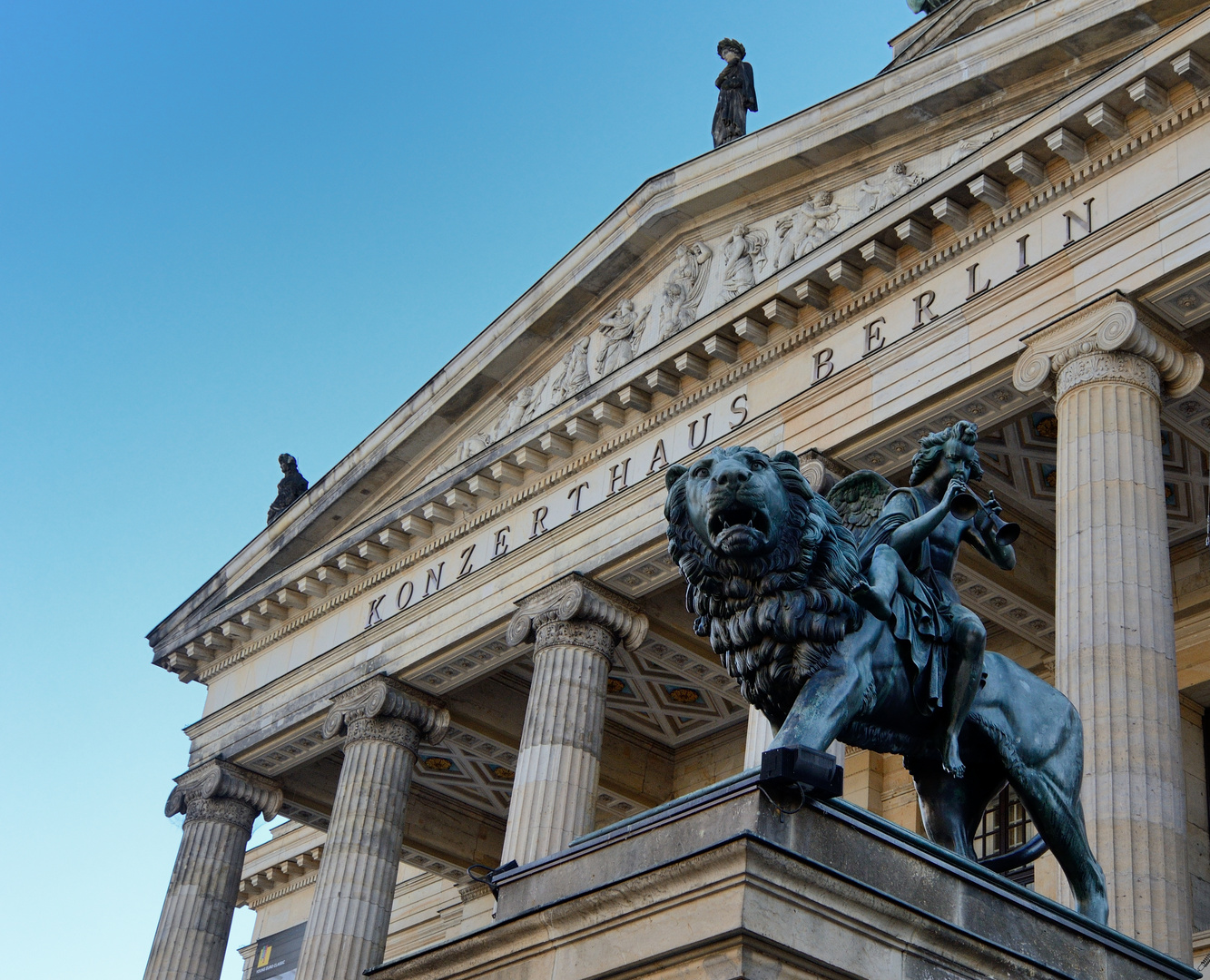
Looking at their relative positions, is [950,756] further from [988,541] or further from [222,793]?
[222,793]

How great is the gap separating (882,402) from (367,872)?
10.3m

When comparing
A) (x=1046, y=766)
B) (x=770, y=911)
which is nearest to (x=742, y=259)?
(x=1046, y=766)

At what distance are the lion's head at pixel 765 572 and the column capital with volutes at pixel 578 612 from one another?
15.8 m

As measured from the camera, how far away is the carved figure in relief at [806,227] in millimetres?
21641

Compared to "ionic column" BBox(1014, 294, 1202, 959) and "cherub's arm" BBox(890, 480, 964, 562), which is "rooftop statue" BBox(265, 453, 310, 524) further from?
"cherub's arm" BBox(890, 480, 964, 562)

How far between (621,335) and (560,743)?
247 inches

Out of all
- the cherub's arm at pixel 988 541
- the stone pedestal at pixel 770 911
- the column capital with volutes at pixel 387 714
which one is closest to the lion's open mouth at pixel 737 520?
the stone pedestal at pixel 770 911

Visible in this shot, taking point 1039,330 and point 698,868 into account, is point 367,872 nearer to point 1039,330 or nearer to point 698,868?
point 1039,330

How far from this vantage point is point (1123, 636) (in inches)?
583

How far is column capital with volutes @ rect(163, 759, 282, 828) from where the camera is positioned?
91.5ft

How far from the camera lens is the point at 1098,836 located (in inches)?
547

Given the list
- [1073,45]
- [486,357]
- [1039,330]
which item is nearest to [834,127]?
[1073,45]

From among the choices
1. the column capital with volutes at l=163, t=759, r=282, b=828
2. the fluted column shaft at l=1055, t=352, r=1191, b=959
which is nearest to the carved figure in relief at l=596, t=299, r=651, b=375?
the fluted column shaft at l=1055, t=352, r=1191, b=959

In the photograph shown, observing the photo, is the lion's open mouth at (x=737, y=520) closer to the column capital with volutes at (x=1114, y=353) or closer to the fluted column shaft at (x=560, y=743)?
the column capital with volutes at (x=1114, y=353)
